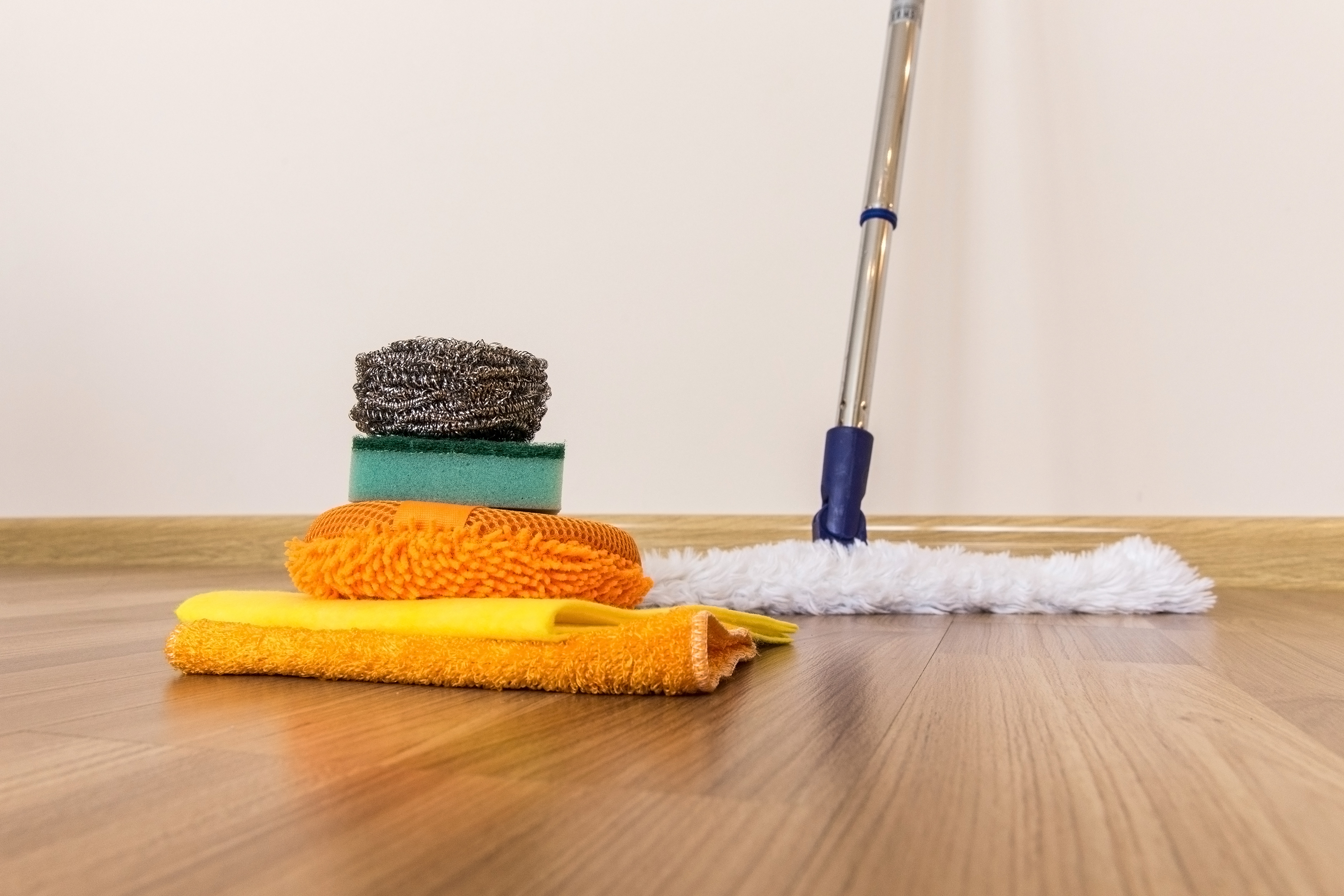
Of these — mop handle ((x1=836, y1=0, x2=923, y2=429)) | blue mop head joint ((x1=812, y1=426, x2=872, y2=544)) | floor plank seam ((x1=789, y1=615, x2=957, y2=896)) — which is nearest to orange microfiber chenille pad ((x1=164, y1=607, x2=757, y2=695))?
floor plank seam ((x1=789, y1=615, x2=957, y2=896))

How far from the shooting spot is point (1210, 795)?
0.35 m

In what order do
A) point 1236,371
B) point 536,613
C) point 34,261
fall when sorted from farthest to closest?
1. point 34,261
2. point 1236,371
3. point 536,613

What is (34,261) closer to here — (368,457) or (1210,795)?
(368,457)

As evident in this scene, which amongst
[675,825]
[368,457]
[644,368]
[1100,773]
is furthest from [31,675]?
[644,368]

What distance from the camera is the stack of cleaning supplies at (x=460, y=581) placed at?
0.56 meters

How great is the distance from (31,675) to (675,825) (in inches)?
19.0

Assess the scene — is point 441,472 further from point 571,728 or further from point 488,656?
point 571,728

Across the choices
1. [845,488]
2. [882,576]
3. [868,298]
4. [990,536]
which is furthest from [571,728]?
A: [990,536]

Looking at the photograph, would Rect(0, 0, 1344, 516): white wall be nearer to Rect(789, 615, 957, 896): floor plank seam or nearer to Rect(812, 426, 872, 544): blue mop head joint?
Rect(812, 426, 872, 544): blue mop head joint

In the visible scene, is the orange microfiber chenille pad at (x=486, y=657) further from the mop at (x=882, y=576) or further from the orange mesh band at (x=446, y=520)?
the mop at (x=882, y=576)

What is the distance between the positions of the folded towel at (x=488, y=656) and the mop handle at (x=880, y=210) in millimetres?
643

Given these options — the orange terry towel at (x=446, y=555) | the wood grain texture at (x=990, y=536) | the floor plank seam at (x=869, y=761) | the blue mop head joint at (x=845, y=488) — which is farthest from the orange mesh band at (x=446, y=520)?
the wood grain texture at (x=990, y=536)

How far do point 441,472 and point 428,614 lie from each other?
12 centimetres

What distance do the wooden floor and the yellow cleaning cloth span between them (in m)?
0.04
